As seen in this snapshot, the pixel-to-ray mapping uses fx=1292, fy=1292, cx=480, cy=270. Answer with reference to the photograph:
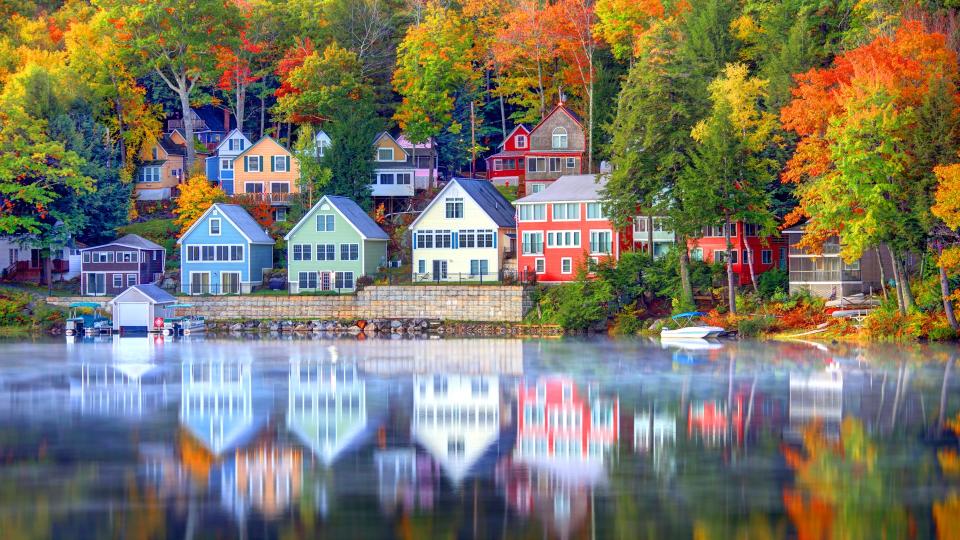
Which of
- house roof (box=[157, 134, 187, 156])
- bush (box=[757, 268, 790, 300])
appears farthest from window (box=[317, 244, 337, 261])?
bush (box=[757, 268, 790, 300])

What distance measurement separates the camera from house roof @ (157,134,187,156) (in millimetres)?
92625

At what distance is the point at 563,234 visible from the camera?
247ft

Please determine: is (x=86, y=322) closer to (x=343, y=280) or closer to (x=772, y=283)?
(x=343, y=280)

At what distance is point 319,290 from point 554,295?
49.1ft

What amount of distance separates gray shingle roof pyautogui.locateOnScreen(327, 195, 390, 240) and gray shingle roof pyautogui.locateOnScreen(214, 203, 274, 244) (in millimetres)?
5261

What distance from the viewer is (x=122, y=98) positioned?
298ft

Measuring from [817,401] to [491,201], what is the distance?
4525 centimetres

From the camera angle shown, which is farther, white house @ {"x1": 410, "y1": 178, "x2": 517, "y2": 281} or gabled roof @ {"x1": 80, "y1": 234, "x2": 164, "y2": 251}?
gabled roof @ {"x1": 80, "y1": 234, "x2": 164, "y2": 251}

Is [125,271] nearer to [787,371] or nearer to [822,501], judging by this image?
[787,371]

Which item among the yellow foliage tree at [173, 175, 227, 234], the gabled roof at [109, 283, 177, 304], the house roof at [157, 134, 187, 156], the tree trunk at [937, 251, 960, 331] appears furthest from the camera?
the house roof at [157, 134, 187, 156]

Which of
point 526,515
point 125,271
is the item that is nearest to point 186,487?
point 526,515

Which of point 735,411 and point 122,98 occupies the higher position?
point 122,98

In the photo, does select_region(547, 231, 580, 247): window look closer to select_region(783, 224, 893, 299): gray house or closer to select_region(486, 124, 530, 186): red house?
select_region(486, 124, 530, 186): red house

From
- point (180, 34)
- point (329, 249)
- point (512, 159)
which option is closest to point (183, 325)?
point (329, 249)
